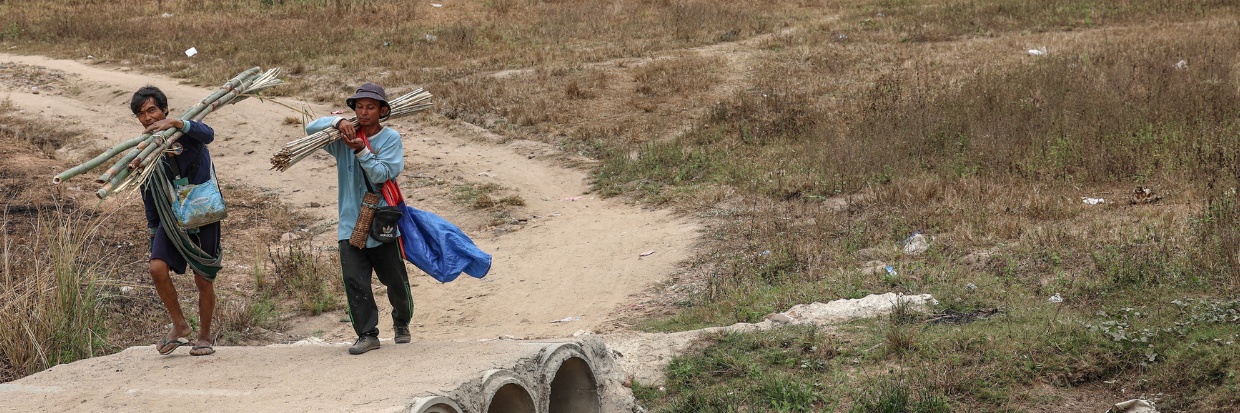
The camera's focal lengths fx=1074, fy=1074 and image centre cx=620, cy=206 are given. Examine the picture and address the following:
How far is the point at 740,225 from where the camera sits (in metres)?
8.88

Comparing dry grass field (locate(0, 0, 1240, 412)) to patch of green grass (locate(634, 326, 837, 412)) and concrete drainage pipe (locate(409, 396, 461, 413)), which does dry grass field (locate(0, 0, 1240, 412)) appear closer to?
patch of green grass (locate(634, 326, 837, 412))

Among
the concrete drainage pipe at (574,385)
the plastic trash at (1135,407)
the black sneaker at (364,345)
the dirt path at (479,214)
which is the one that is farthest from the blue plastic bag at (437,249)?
the plastic trash at (1135,407)

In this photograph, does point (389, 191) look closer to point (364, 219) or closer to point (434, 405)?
point (364, 219)

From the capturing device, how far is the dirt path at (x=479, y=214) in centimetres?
791

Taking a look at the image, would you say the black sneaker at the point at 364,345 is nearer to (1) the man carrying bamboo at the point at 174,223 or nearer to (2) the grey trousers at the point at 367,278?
(2) the grey trousers at the point at 367,278

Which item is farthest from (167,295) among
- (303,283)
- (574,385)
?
(303,283)

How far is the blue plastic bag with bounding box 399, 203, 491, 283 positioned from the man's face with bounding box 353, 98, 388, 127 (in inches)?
17.6

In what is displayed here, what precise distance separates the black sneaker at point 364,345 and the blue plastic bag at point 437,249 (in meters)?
0.44

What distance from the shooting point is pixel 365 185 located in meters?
5.12

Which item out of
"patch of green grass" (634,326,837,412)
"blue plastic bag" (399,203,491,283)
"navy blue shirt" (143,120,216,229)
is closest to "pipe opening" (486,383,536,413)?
"blue plastic bag" (399,203,491,283)

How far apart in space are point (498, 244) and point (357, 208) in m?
4.62

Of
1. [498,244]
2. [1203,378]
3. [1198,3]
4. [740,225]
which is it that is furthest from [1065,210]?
[1198,3]

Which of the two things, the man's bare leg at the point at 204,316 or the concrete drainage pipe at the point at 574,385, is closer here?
the concrete drainage pipe at the point at 574,385

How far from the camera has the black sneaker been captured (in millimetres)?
5223
